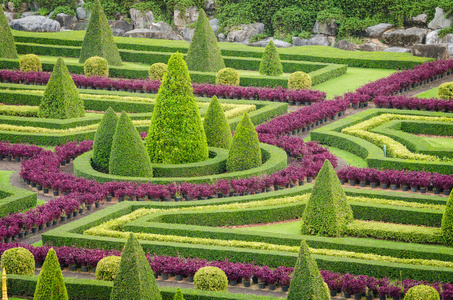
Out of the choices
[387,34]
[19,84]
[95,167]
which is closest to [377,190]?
[95,167]

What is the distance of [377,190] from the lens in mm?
19703

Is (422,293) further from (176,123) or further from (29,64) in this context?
(29,64)

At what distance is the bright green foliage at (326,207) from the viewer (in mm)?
16531

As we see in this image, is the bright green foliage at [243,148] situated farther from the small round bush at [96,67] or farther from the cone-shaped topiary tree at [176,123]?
the small round bush at [96,67]

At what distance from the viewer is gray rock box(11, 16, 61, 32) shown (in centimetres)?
5219

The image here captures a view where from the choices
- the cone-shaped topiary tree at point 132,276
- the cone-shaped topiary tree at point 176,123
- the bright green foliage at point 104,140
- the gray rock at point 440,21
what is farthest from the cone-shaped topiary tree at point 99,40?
the cone-shaped topiary tree at point 132,276

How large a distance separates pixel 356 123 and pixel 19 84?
16961mm

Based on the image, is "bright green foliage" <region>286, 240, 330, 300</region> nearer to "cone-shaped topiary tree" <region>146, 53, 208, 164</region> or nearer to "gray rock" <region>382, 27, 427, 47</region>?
"cone-shaped topiary tree" <region>146, 53, 208, 164</region>

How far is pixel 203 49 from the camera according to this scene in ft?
119

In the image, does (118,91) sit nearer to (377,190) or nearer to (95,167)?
(95,167)

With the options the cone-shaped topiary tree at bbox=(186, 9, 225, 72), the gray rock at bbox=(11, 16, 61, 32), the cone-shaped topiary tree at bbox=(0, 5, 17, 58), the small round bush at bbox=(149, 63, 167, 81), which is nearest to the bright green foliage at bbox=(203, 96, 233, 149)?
the small round bush at bbox=(149, 63, 167, 81)

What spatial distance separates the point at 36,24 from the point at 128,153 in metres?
34.9

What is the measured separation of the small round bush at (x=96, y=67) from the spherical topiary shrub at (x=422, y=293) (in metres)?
26.0

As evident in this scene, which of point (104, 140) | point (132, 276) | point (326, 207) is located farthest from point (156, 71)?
point (132, 276)
